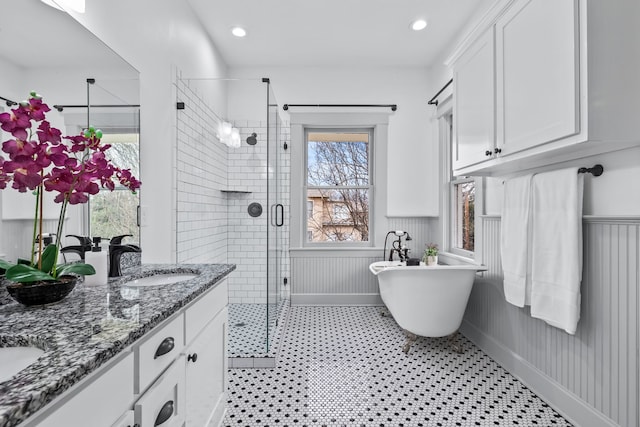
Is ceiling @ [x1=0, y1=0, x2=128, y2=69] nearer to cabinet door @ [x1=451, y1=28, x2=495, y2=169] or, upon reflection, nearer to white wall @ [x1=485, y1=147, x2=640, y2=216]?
cabinet door @ [x1=451, y1=28, x2=495, y2=169]

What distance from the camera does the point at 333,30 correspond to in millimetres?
2955

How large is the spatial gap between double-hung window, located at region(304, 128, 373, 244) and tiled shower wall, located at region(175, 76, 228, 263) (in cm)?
106

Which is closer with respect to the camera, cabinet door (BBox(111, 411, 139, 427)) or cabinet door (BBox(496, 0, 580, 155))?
cabinet door (BBox(111, 411, 139, 427))

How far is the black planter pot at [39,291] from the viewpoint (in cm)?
98

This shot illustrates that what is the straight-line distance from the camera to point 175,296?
3.73ft

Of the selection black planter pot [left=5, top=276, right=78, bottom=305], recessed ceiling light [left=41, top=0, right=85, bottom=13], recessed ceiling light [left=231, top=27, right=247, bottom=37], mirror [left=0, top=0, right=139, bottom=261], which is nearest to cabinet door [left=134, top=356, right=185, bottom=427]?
black planter pot [left=5, top=276, right=78, bottom=305]

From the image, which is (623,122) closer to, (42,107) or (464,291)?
(464,291)

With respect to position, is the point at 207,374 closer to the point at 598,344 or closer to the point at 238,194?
the point at 598,344

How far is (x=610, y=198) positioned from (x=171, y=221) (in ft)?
8.52

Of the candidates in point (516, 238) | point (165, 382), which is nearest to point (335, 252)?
point (516, 238)

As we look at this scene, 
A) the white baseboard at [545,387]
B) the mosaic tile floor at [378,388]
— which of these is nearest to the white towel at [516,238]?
the white baseboard at [545,387]

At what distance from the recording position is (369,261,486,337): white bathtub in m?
2.36

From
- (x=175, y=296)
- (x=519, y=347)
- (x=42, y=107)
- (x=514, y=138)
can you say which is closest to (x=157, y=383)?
(x=175, y=296)

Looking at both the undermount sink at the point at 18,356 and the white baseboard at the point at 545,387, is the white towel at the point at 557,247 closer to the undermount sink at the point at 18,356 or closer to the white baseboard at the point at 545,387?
the white baseboard at the point at 545,387
